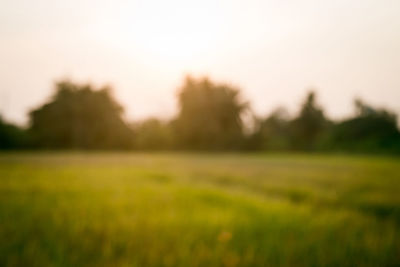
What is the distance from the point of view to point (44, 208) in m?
2.83

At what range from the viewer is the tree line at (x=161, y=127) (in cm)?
3072

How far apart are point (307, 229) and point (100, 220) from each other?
226 centimetres

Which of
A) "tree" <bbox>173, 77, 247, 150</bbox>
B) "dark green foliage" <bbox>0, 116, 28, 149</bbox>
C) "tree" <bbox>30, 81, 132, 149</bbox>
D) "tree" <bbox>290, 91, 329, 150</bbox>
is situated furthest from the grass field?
→ "tree" <bbox>290, 91, 329, 150</bbox>

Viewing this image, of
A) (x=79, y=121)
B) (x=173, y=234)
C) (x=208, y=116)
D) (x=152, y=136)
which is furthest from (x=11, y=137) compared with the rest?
(x=173, y=234)

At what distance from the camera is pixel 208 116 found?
3675 cm

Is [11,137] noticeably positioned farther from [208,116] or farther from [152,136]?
[208,116]

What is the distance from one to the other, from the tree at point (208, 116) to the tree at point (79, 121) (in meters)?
8.82

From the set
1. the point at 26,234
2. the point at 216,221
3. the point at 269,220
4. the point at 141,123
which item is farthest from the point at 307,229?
the point at 141,123

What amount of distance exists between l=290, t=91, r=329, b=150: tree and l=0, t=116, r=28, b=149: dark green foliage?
128 feet

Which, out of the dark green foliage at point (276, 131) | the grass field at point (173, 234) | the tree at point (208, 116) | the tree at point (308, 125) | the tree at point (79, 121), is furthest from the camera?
the tree at point (308, 125)

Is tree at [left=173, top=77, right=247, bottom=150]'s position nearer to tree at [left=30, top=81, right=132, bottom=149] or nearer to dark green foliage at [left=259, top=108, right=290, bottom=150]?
dark green foliage at [left=259, top=108, right=290, bottom=150]

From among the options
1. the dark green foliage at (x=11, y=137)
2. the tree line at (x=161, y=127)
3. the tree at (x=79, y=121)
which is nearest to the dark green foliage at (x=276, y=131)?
the tree line at (x=161, y=127)

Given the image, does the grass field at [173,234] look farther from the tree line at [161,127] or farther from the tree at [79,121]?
the tree at [79,121]

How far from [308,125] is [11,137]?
44987mm
